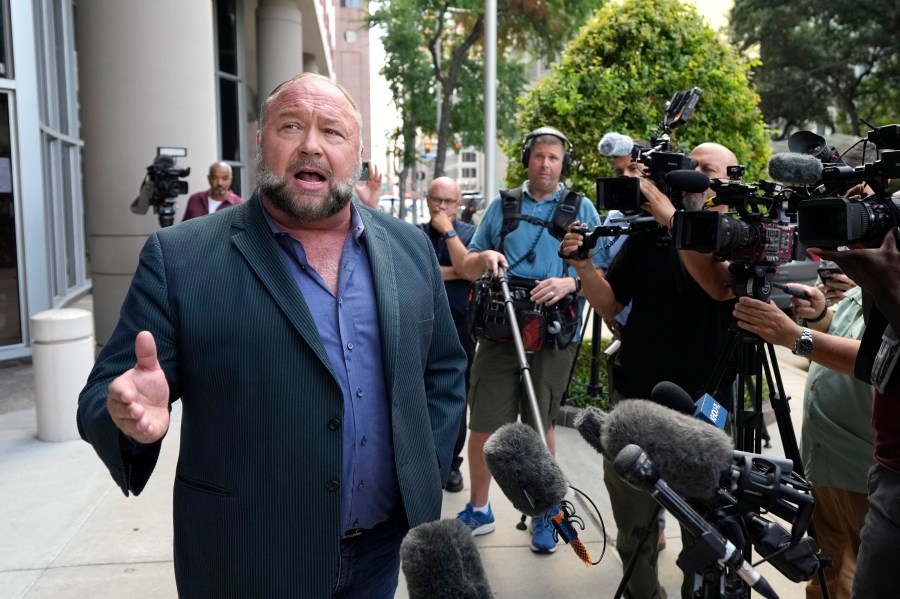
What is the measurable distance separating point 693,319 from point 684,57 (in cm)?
491

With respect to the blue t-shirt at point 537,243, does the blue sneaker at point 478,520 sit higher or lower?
lower

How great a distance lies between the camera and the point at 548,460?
1.61 m

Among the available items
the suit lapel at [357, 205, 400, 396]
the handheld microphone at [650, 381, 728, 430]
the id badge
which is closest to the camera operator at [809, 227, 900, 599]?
the id badge

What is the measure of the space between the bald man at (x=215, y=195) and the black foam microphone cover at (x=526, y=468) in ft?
20.8

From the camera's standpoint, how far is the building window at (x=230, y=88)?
16.5 metres

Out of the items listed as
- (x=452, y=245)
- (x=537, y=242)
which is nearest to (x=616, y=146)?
(x=537, y=242)

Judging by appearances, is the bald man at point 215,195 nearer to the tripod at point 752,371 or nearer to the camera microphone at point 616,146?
the camera microphone at point 616,146

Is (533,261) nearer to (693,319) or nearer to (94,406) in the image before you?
(693,319)

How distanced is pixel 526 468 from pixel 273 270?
838 mm

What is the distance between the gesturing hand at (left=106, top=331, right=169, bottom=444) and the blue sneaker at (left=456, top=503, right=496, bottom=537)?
9.49 feet

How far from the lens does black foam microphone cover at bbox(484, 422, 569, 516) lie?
158cm

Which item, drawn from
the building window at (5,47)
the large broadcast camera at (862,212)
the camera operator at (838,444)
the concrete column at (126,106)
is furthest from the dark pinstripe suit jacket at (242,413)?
the building window at (5,47)

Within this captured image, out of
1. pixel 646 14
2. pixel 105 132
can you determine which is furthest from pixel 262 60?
pixel 646 14

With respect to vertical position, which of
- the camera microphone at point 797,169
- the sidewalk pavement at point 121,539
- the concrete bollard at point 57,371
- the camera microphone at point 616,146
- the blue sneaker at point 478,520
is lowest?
the sidewalk pavement at point 121,539
